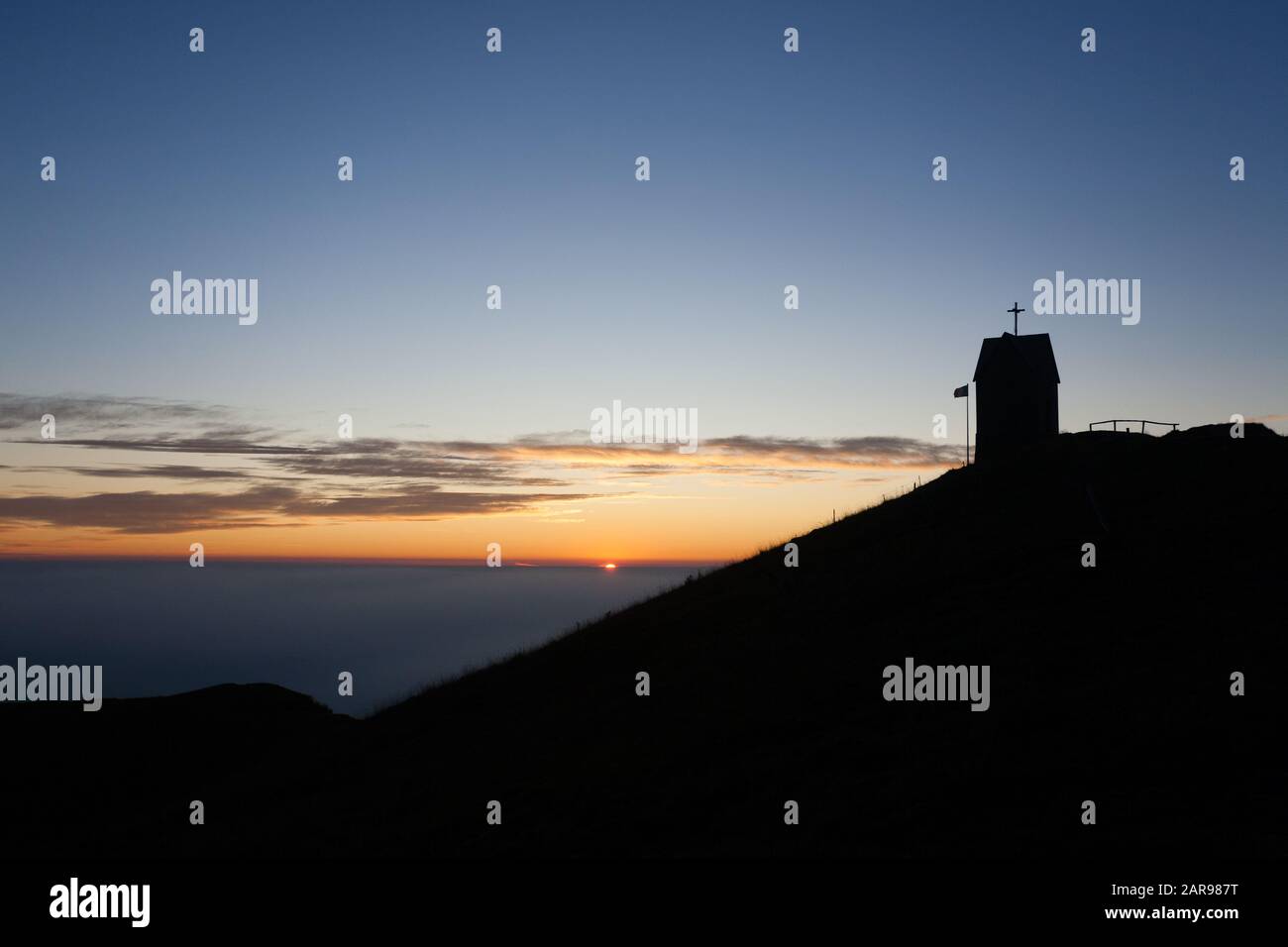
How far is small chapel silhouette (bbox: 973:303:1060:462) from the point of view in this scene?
151ft

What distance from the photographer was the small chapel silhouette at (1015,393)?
4594 centimetres

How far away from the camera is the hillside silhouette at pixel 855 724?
42.9ft

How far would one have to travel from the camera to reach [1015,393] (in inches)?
1822

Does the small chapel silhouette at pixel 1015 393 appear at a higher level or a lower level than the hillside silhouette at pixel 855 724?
higher

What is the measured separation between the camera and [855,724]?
1731cm

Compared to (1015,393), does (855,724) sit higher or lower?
lower

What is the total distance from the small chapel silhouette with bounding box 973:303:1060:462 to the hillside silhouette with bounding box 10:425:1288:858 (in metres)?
4.74

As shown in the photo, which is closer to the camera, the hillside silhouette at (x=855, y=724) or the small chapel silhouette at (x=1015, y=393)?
the hillside silhouette at (x=855, y=724)

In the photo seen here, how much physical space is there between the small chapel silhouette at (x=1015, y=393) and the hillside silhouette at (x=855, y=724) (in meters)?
4.74

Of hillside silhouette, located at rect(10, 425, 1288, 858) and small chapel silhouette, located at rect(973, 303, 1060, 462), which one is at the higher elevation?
small chapel silhouette, located at rect(973, 303, 1060, 462)

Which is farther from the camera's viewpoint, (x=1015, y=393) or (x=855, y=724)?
(x=1015, y=393)

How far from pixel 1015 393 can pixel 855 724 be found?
3427cm
